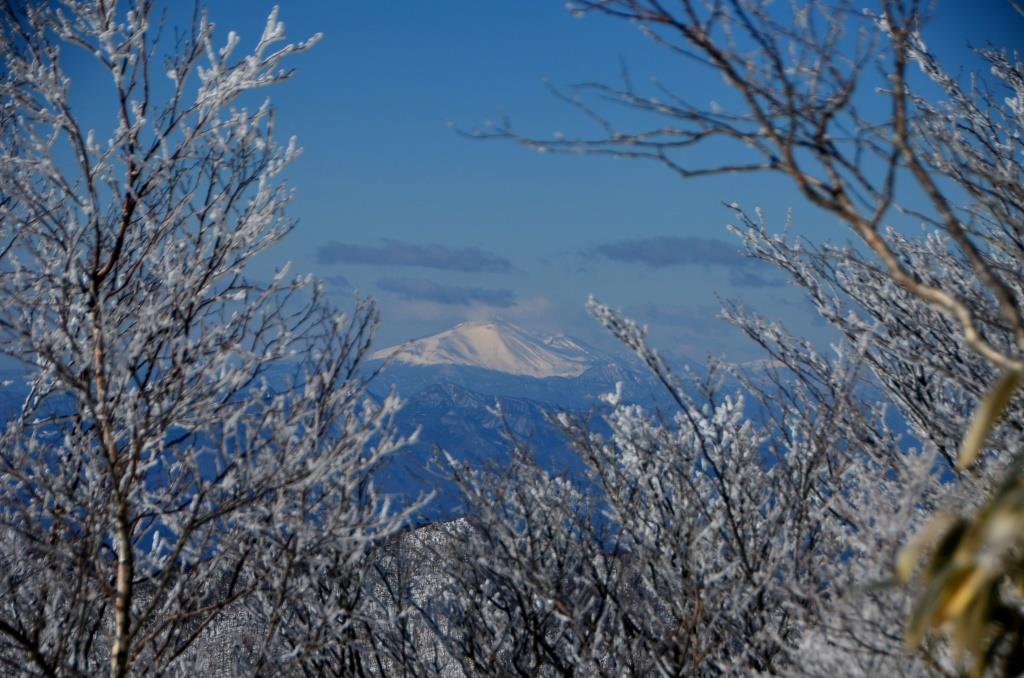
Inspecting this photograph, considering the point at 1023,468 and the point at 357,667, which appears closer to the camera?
the point at 1023,468

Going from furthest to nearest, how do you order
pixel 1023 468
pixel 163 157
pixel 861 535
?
pixel 163 157, pixel 861 535, pixel 1023 468

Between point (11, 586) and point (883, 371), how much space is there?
6132 millimetres

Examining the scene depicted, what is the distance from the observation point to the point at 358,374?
6000mm

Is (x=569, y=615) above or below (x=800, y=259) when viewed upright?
below

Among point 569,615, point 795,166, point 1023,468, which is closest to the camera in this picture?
point 1023,468

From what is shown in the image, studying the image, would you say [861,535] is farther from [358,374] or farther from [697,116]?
[358,374]

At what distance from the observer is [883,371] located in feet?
20.7

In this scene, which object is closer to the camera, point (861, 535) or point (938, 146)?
point (861, 535)

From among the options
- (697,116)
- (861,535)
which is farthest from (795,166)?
(861,535)

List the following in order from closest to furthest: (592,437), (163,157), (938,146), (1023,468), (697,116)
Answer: (1023,468)
(697,116)
(163,157)
(938,146)
(592,437)

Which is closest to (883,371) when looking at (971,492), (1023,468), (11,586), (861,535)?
(971,492)

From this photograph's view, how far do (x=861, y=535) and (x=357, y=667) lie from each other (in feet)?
14.9

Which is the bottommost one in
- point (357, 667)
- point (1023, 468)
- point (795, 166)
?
point (357, 667)

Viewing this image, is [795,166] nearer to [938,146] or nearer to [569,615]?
[938,146]
